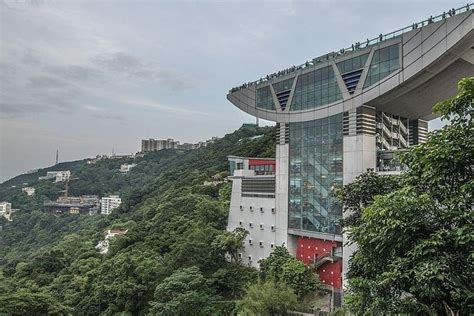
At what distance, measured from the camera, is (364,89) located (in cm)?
1842

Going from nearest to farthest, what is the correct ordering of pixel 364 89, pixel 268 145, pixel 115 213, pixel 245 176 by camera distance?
pixel 364 89 < pixel 245 176 < pixel 268 145 < pixel 115 213

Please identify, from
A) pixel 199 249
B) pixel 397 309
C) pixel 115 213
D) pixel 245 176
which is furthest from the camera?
pixel 115 213

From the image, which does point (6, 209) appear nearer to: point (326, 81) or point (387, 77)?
point (326, 81)

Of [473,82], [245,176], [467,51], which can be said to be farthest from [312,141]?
[473,82]

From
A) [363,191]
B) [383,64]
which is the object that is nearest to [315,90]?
[383,64]

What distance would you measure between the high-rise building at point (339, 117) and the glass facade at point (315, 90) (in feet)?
0.18

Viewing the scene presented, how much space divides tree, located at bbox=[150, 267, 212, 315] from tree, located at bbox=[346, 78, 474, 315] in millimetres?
12405

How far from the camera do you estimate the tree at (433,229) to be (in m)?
5.64

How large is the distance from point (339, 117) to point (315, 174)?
136 inches

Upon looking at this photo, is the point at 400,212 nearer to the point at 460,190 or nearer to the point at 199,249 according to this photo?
the point at 460,190

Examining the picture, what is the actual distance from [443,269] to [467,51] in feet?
45.3

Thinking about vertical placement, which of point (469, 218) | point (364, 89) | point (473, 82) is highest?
point (364, 89)

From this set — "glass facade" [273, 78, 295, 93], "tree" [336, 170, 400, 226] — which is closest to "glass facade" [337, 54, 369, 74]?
"glass facade" [273, 78, 295, 93]

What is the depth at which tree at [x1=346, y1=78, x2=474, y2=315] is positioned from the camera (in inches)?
222
